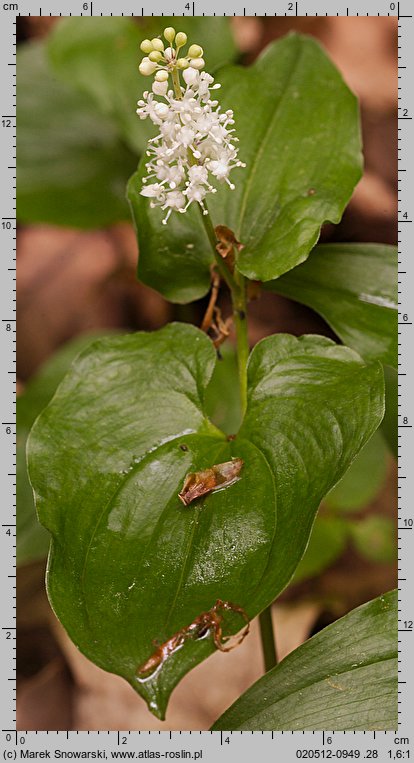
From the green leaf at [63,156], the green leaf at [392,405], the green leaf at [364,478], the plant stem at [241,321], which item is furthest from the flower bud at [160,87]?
the green leaf at [364,478]

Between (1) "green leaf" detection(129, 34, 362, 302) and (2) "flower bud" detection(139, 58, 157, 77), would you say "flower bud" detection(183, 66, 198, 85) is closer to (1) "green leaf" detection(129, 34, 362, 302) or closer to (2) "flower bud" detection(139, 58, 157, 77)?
(2) "flower bud" detection(139, 58, 157, 77)

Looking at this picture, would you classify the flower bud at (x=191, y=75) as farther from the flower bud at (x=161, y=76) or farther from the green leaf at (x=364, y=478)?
the green leaf at (x=364, y=478)

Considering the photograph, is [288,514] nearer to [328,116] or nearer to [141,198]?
[141,198]

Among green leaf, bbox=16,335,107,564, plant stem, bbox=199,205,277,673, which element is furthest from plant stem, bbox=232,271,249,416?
green leaf, bbox=16,335,107,564

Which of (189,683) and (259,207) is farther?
(189,683)

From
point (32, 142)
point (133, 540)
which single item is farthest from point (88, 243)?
point (133, 540)

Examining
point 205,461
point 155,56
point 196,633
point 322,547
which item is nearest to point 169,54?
point 155,56
